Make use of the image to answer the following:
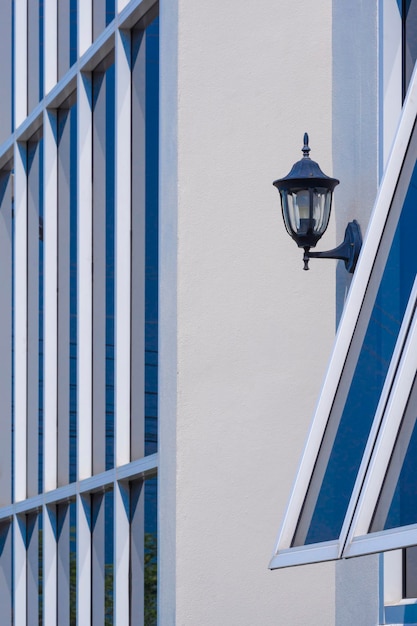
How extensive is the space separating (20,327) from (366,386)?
757 centimetres

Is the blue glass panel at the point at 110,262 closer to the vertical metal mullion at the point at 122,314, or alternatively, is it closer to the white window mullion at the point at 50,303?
the vertical metal mullion at the point at 122,314

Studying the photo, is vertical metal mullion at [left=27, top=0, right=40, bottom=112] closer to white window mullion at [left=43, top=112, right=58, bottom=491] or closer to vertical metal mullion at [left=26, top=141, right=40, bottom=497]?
vertical metal mullion at [left=26, top=141, right=40, bottom=497]

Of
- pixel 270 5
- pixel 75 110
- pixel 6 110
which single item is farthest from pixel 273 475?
pixel 6 110

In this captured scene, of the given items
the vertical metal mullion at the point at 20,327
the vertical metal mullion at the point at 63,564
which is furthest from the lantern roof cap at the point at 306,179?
the vertical metal mullion at the point at 20,327

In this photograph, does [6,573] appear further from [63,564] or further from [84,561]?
[84,561]

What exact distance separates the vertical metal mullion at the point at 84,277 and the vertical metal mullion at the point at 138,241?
98 centimetres

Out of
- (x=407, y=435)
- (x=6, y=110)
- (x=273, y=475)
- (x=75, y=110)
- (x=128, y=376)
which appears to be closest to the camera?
(x=407, y=435)

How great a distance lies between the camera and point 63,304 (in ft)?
39.3

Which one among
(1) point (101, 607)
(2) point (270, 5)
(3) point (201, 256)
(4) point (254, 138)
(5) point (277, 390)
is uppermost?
(2) point (270, 5)

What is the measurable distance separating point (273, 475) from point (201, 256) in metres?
1.47

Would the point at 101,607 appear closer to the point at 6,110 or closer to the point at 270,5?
the point at 270,5

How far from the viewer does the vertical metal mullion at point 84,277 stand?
11023 millimetres

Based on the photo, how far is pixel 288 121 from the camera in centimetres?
920

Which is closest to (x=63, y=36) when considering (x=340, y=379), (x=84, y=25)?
(x=84, y=25)
